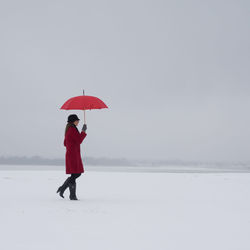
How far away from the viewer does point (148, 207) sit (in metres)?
8.05

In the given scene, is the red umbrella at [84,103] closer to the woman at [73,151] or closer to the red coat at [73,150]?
the woman at [73,151]

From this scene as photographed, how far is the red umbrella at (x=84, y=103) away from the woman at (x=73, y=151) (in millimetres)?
279

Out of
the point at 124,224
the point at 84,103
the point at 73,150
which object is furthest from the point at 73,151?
the point at 124,224

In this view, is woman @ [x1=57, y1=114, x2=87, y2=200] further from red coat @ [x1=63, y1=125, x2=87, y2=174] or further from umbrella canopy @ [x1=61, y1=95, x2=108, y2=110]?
umbrella canopy @ [x1=61, y1=95, x2=108, y2=110]

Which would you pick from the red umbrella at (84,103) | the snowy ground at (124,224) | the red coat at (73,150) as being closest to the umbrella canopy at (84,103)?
the red umbrella at (84,103)

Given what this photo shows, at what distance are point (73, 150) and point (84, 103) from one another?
49.2 inches

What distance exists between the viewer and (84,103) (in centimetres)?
923

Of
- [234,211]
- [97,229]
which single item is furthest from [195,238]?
[234,211]

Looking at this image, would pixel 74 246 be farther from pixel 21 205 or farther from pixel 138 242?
pixel 21 205

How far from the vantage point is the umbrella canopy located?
9195mm

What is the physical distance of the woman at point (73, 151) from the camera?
9055mm

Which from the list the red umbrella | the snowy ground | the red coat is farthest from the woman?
the snowy ground

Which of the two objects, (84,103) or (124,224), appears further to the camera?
(84,103)

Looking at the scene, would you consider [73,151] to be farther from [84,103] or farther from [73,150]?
[84,103]
